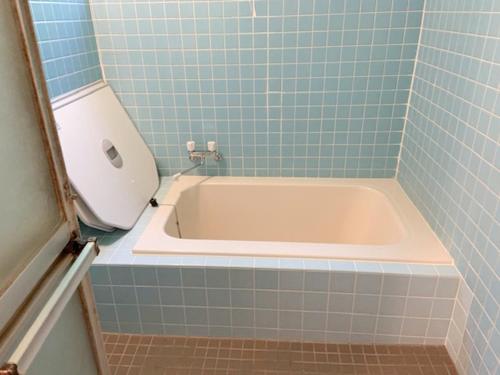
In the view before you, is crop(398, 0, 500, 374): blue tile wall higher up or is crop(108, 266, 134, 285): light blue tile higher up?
crop(398, 0, 500, 374): blue tile wall

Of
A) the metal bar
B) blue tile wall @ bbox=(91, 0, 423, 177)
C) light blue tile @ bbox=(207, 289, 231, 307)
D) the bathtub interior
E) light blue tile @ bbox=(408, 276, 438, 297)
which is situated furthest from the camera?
the bathtub interior

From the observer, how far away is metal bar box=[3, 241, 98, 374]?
0.61 m

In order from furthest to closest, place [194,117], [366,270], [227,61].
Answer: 1. [194,117]
2. [227,61]
3. [366,270]

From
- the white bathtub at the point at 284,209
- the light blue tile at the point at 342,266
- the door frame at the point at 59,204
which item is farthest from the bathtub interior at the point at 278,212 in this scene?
the door frame at the point at 59,204

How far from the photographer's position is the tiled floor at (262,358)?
155cm

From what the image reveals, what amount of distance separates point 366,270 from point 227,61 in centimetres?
127

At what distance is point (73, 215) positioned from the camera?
90 cm

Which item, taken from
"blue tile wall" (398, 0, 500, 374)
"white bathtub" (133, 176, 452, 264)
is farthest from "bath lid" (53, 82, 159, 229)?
"blue tile wall" (398, 0, 500, 374)

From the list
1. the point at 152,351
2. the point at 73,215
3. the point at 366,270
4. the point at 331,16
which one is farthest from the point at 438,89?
the point at 152,351

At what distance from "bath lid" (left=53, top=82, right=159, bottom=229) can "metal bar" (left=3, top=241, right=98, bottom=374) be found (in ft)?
2.83

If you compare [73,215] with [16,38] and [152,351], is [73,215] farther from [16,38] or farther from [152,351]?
[152,351]

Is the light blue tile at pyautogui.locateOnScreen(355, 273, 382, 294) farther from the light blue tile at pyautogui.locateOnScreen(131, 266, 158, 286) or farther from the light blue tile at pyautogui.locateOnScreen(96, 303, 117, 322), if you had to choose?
the light blue tile at pyautogui.locateOnScreen(96, 303, 117, 322)

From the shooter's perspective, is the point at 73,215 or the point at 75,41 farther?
the point at 75,41

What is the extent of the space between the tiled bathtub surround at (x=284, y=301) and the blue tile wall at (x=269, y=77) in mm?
857
